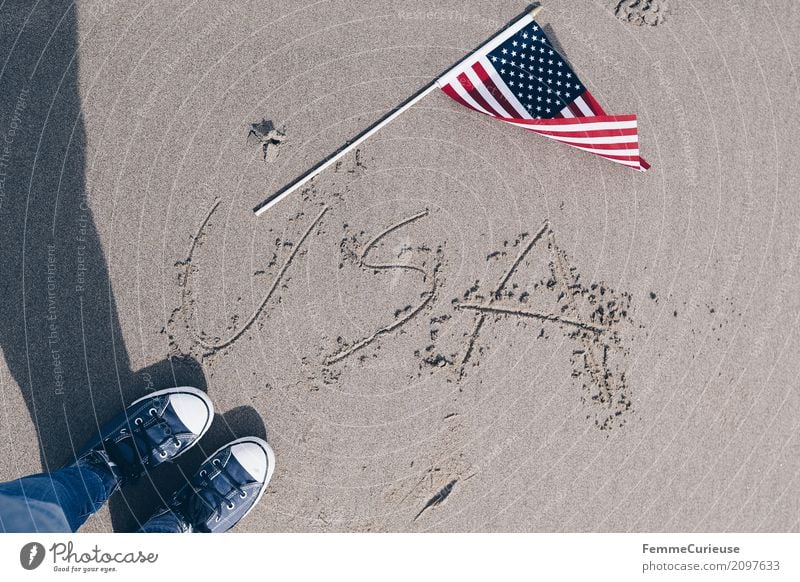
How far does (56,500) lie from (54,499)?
0.06 ft

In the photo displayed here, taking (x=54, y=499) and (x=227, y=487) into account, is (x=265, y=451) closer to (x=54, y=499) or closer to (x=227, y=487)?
(x=227, y=487)

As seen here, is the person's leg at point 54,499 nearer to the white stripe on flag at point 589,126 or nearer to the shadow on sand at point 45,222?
the shadow on sand at point 45,222

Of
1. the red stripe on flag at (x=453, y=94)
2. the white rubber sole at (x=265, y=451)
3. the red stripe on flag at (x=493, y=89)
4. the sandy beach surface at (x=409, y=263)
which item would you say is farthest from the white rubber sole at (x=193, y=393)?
the red stripe on flag at (x=493, y=89)

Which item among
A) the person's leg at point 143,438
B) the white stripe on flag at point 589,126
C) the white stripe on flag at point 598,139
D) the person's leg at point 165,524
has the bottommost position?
the person's leg at point 165,524

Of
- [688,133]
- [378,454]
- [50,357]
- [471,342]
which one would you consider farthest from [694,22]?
[50,357]

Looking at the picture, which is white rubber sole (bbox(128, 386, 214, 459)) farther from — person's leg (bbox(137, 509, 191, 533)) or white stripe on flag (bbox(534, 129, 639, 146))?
white stripe on flag (bbox(534, 129, 639, 146))

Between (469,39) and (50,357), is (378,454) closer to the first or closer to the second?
(50,357)

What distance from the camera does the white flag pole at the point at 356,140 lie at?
4.83 metres

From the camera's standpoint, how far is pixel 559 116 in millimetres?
A: 4648

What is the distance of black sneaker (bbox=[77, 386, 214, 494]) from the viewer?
15.6 feet

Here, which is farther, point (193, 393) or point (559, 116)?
point (193, 393)

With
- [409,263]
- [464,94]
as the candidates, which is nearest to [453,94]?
[464,94]

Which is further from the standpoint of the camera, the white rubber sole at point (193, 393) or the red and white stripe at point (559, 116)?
the white rubber sole at point (193, 393)

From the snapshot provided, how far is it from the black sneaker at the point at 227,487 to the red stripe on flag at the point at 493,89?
355cm
